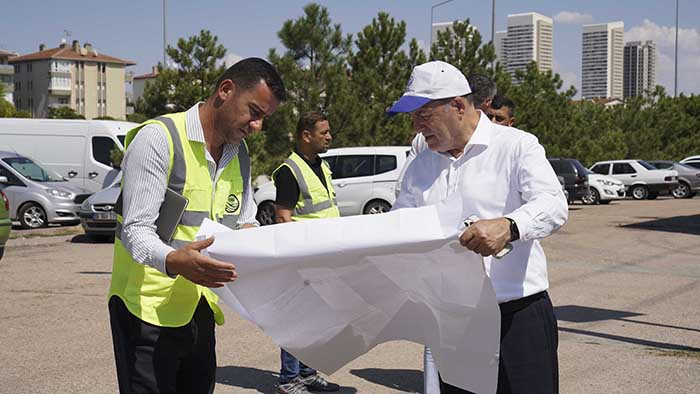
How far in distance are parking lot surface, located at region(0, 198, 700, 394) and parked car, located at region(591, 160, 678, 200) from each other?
21276 mm

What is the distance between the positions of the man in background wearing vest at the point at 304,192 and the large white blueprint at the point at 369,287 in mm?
3151

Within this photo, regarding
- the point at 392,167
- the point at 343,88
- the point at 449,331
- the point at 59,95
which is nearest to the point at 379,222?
the point at 449,331

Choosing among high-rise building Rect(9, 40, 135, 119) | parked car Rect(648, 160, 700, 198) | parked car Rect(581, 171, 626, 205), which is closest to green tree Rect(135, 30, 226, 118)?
parked car Rect(581, 171, 626, 205)

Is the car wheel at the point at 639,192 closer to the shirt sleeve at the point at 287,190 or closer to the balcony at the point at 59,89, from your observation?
the shirt sleeve at the point at 287,190

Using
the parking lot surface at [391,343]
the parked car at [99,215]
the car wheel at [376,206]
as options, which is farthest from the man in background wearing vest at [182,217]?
the car wheel at [376,206]

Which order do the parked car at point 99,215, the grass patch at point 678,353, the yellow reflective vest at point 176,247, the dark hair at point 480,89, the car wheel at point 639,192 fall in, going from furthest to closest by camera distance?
the car wheel at point 639,192 < the parked car at point 99,215 < the grass patch at point 678,353 < the dark hair at point 480,89 < the yellow reflective vest at point 176,247

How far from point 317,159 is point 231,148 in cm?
340

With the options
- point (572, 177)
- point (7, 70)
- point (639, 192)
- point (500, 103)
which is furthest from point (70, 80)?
point (500, 103)

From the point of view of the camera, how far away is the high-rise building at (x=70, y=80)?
414 feet

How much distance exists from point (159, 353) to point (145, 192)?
66cm

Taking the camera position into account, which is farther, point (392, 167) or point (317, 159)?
point (392, 167)

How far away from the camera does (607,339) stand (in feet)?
28.5

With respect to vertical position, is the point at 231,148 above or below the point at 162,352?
above

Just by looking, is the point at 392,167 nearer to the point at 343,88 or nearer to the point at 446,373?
the point at 343,88
